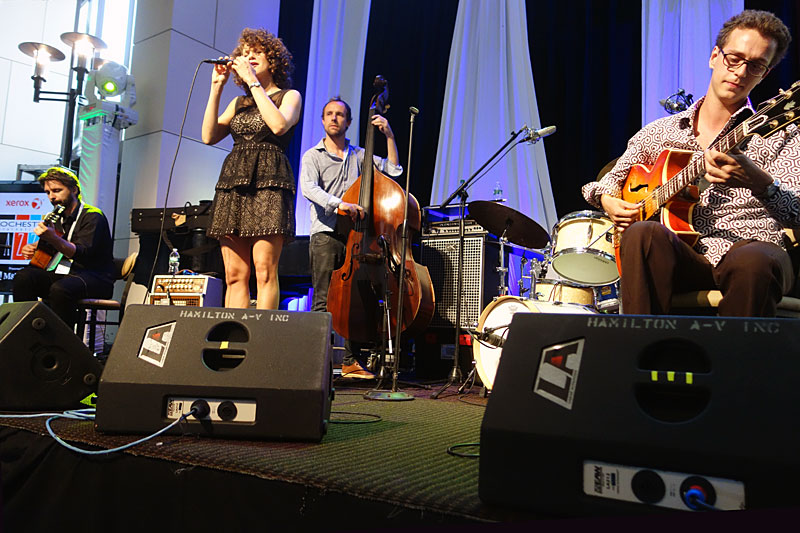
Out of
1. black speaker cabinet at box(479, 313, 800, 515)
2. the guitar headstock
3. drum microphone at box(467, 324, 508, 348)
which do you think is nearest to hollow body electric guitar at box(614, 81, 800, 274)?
the guitar headstock

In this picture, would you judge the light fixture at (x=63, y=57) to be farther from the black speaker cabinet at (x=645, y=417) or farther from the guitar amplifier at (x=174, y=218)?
the black speaker cabinet at (x=645, y=417)

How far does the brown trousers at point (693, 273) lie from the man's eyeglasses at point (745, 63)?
52 centimetres

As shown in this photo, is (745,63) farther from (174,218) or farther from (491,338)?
(174,218)

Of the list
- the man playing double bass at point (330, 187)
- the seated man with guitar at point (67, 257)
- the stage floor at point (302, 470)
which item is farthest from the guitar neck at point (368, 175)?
the seated man with guitar at point (67, 257)

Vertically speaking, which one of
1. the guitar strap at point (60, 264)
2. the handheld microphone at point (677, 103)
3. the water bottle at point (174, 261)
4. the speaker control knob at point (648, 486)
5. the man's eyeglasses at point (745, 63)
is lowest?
the speaker control knob at point (648, 486)

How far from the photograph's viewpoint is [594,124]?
4199 millimetres

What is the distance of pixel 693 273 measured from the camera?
1.78 m

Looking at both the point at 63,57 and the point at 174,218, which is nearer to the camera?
the point at 174,218

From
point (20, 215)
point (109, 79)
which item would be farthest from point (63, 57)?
point (20, 215)

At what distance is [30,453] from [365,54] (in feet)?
15.3

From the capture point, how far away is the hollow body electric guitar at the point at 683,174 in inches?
62.7

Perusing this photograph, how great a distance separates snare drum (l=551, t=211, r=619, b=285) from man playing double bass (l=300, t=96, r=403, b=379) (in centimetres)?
100

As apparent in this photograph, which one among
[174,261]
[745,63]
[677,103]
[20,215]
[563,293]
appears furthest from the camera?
[20,215]

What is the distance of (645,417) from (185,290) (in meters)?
3.69
